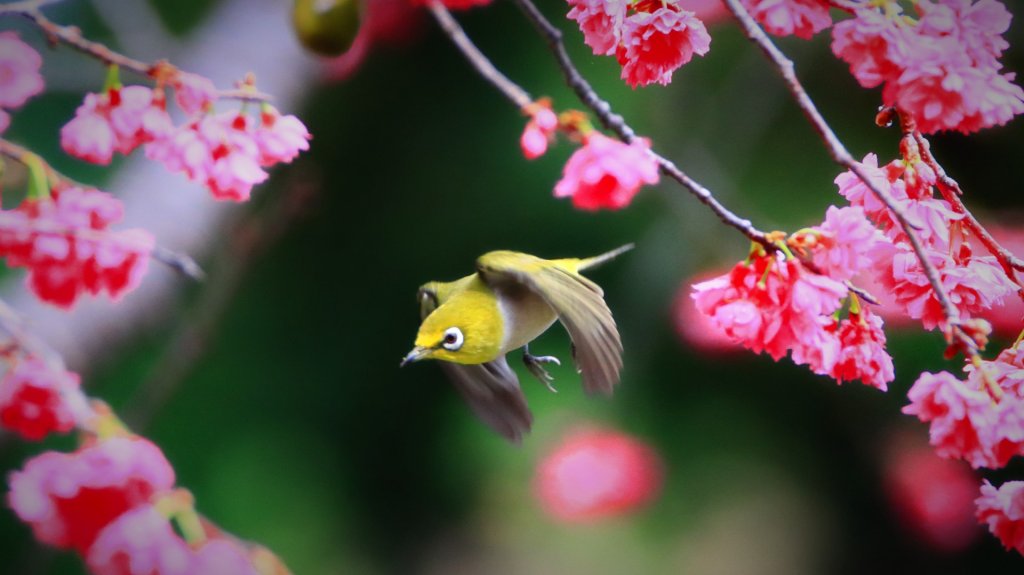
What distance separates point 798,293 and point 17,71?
2.44ft

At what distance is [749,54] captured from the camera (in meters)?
1.05

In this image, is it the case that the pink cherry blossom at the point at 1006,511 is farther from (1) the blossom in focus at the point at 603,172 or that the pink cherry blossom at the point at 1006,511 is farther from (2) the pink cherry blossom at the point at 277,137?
(2) the pink cherry blossom at the point at 277,137

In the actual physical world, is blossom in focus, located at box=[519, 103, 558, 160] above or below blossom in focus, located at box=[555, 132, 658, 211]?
above

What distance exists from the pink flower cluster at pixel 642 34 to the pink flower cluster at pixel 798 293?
23 centimetres

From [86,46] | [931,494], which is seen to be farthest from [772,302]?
[86,46]

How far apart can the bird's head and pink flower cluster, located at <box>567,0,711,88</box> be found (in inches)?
12.4

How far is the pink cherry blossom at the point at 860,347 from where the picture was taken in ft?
2.87

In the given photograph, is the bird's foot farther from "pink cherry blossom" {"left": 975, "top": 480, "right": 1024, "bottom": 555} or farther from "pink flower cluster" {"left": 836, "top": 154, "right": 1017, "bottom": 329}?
"pink cherry blossom" {"left": 975, "top": 480, "right": 1024, "bottom": 555}

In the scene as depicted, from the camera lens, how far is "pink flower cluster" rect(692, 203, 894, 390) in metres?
0.81

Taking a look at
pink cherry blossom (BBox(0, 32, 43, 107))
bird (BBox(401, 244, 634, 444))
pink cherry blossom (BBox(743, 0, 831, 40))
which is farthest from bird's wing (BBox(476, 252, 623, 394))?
pink cherry blossom (BBox(0, 32, 43, 107))

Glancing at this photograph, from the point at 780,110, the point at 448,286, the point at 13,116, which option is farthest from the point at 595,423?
the point at 13,116

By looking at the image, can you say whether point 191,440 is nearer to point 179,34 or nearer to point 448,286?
point 448,286

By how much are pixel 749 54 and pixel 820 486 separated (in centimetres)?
54

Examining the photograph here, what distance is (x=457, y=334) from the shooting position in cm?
82
